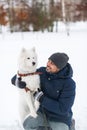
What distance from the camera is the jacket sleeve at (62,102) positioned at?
3.57 metres

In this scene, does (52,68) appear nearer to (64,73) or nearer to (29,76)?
(64,73)

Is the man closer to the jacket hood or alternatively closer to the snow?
the jacket hood

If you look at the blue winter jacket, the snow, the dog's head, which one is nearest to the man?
the blue winter jacket

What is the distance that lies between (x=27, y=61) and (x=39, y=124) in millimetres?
631

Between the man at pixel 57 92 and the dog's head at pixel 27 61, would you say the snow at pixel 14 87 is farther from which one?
the dog's head at pixel 27 61

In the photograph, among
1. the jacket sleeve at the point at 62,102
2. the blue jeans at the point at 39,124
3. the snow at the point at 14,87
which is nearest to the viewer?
the jacket sleeve at the point at 62,102

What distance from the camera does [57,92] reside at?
362cm

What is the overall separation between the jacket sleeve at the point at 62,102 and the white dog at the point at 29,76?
0.16 m

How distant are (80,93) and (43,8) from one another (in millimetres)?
21008

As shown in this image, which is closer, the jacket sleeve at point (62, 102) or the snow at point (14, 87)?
the jacket sleeve at point (62, 102)

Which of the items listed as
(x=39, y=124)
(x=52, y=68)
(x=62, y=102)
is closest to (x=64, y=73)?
(x=52, y=68)

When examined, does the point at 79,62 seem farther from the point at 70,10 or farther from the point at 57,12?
the point at 70,10

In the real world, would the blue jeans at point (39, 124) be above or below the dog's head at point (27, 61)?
below

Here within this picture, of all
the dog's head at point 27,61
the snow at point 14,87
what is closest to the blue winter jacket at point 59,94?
the dog's head at point 27,61
